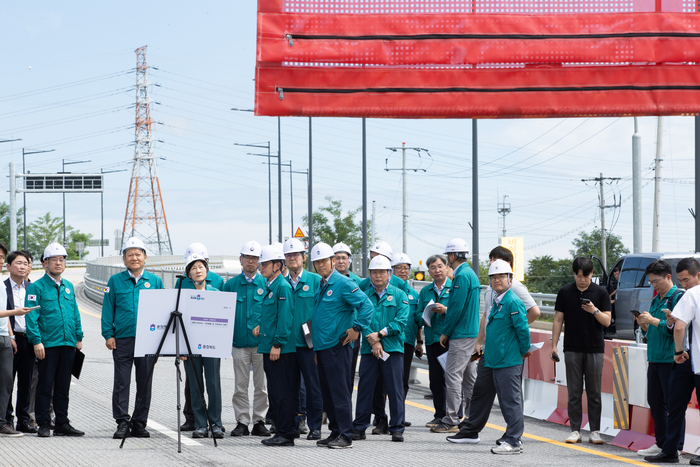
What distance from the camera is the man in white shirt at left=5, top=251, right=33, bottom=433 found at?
9344mm

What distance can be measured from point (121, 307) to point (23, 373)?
1516mm

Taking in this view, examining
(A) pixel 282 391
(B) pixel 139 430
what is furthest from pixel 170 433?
(A) pixel 282 391

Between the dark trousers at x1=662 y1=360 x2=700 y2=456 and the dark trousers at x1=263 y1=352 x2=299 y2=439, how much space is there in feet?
12.1

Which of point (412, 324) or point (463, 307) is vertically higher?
point (463, 307)

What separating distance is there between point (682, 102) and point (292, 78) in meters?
3.48

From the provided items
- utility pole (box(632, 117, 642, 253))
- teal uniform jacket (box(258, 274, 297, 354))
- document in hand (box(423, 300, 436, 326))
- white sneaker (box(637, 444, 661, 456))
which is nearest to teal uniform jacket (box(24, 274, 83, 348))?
teal uniform jacket (box(258, 274, 297, 354))

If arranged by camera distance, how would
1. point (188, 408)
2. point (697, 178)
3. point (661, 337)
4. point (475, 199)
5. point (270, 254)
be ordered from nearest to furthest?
point (661, 337) < point (270, 254) < point (188, 408) < point (697, 178) < point (475, 199)

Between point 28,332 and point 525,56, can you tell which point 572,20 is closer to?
point 525,56

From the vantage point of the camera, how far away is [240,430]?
9.35 metres

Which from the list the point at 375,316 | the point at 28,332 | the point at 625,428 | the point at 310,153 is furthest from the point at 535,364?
the point at 310,153

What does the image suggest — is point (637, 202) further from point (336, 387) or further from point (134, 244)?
point (134, 244)

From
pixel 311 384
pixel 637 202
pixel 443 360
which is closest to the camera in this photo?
pixel 311 384

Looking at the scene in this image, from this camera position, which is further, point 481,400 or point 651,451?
point 481,400

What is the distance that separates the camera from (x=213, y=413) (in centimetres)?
916
